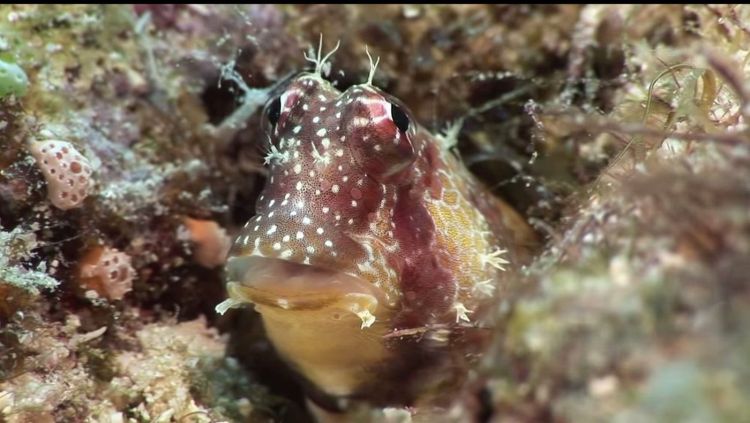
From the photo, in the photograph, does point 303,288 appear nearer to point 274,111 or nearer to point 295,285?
point 295,285

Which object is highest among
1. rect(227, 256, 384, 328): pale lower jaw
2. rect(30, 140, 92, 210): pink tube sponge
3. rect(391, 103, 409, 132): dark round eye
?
rect(391, 103, 409, 132): dark round eye

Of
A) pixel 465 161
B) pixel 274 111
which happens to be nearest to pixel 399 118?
pixel 274 111

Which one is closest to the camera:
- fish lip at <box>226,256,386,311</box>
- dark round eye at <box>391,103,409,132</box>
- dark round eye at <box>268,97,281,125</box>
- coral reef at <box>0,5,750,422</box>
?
coral reef at <box>0,5,750,422</box>


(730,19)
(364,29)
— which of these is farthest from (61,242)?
(730,19)

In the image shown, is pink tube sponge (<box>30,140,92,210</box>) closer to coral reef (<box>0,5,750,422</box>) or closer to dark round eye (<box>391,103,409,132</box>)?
coral reef (<box>0,5,750,422</box>)

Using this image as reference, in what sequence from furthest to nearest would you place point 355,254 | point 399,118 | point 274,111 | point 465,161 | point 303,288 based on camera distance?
point 465,161
point 274,111
point 399,118
point 355,254
point 303,288

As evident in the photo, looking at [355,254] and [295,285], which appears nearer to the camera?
[295,285]

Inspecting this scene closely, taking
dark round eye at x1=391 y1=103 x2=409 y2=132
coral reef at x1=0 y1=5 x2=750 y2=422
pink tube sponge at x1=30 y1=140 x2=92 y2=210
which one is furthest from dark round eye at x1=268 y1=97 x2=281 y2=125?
pink tube sponge at x1=30 y1=140 x2=92 y2=210

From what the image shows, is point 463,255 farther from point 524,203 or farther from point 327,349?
point 524,203
